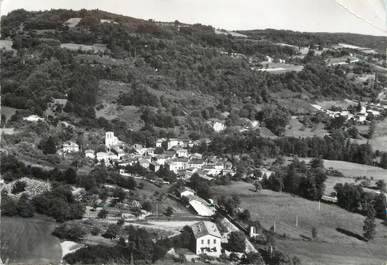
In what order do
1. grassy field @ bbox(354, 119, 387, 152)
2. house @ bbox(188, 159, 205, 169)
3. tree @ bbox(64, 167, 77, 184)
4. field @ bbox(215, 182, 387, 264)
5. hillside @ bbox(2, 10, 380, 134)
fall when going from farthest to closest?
1. grassy field @ bbox(354, 119, 387, 152)
2. hillside @ bbox(2, 10, 380, 134)
3. house @ bbox(188, 159, 205, 169)
4. tree @ bbox(64, 167, 77, 184)
5. field @ bbox(215, 182, 387, 264)

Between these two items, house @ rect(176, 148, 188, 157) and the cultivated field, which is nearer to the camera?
house @ rect(176, 148, 188, 157)

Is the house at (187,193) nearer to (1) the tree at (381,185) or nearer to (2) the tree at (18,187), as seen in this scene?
(2) the tree at (18,187)

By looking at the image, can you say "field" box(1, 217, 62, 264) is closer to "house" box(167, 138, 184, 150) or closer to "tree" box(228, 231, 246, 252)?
"tree" box(228, 231, 246, 252)

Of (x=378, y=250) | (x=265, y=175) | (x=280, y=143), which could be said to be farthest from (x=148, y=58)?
(x=378, y=250)

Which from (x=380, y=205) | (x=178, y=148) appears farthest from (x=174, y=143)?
(x=380, y=205)

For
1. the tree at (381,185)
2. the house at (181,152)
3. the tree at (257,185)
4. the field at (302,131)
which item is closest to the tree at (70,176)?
the house at (181,152)

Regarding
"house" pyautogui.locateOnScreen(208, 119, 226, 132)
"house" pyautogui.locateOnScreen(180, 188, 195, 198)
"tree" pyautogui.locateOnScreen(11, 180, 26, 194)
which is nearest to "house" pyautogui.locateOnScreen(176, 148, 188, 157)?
"house" pyautogui.locateOnScreen(180, 188, 195, 198)
